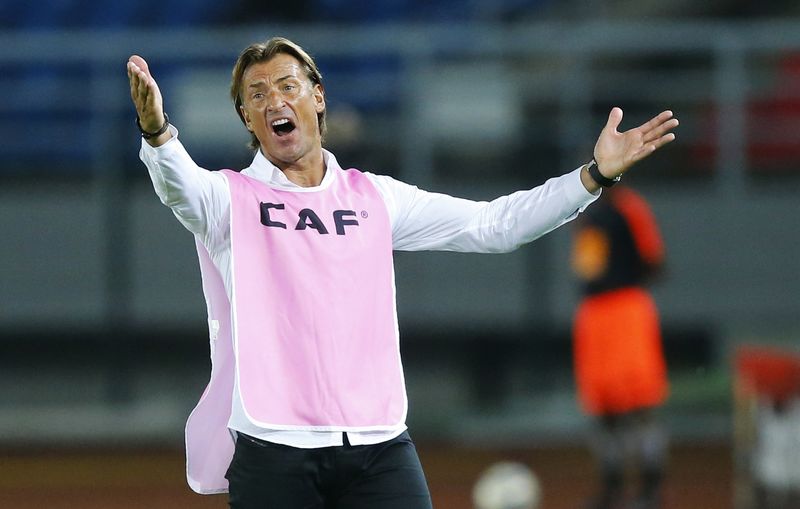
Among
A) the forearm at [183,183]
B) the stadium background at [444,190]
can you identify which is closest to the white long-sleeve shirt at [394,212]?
the forearm at [183,183]

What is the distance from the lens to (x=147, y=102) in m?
3.29

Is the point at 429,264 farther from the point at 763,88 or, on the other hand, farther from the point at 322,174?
the point at 322,174

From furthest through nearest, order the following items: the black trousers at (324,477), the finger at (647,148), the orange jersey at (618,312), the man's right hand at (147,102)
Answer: the orange jersey at (618,312) → the finger at (647,148) → the black trousers at (324,477) → the man's right hand at (147,102)

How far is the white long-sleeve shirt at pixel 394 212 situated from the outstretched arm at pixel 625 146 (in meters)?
0.07

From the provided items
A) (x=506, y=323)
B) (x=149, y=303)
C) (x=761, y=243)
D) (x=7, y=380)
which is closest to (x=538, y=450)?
(x=506, y=323)

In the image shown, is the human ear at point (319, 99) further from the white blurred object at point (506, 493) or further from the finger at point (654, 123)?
the white blurred object at point (506, 493)

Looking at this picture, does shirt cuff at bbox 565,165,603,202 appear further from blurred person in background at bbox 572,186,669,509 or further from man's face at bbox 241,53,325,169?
blurred person in background at bbox 572,186,669,509

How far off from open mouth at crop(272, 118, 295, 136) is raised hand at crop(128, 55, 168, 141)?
36 centimetres

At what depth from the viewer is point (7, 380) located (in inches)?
473

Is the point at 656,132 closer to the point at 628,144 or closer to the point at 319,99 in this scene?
the point at 628,144

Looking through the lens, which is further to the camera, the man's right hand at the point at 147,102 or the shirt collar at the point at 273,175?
the shirt collar at the point at 273,175

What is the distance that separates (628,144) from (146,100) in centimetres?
124

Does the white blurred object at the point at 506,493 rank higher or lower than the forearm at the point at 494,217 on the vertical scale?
lower

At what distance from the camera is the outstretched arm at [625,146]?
368 cm
